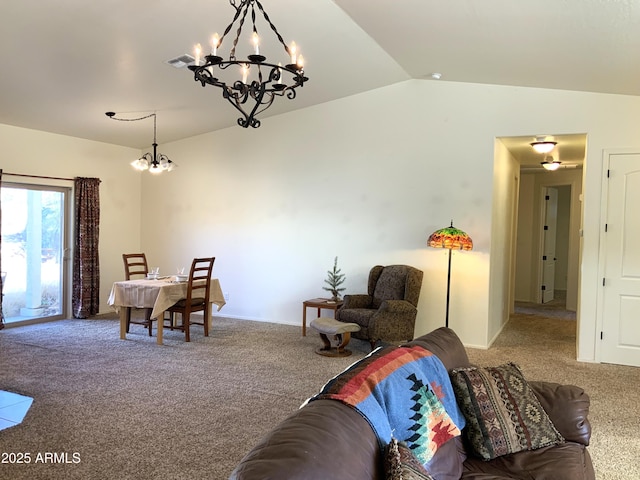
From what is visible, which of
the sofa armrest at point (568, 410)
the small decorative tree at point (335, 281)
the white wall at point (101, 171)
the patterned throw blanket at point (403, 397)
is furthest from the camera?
the white wall at point (101, 171)

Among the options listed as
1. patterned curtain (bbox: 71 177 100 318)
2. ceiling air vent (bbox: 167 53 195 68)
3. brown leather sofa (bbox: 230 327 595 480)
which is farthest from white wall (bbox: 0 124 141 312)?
brown leather sofa (bbox: 230 327 595 480)

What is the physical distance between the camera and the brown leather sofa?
117 centimetres

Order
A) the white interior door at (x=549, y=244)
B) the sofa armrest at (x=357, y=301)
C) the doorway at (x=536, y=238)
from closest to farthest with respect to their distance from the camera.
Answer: the sofa armrest at (x=357, y=301) < the doorway at (x=536, y=238) < the white interior door at (x=549, y=244)

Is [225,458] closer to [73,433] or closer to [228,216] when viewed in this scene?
[73,433]

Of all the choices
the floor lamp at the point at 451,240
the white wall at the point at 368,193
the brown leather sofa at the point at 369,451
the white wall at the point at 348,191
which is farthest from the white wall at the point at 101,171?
the brown leather sofa at the point at 369,451

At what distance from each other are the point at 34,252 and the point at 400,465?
276 inches

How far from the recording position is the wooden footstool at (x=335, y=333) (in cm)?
513

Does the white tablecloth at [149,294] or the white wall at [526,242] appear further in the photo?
the white wall at [526,242]

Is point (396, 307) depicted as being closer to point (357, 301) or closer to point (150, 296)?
point (357, 301)

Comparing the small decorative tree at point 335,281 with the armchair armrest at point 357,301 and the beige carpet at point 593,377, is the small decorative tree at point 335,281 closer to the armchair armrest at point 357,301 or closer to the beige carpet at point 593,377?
the armchair armrest at point 357,301

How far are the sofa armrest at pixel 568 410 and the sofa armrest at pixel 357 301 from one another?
3404 millimetres

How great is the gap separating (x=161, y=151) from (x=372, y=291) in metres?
4.37

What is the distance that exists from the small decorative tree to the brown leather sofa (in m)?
3.68

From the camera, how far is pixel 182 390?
13.5ft
